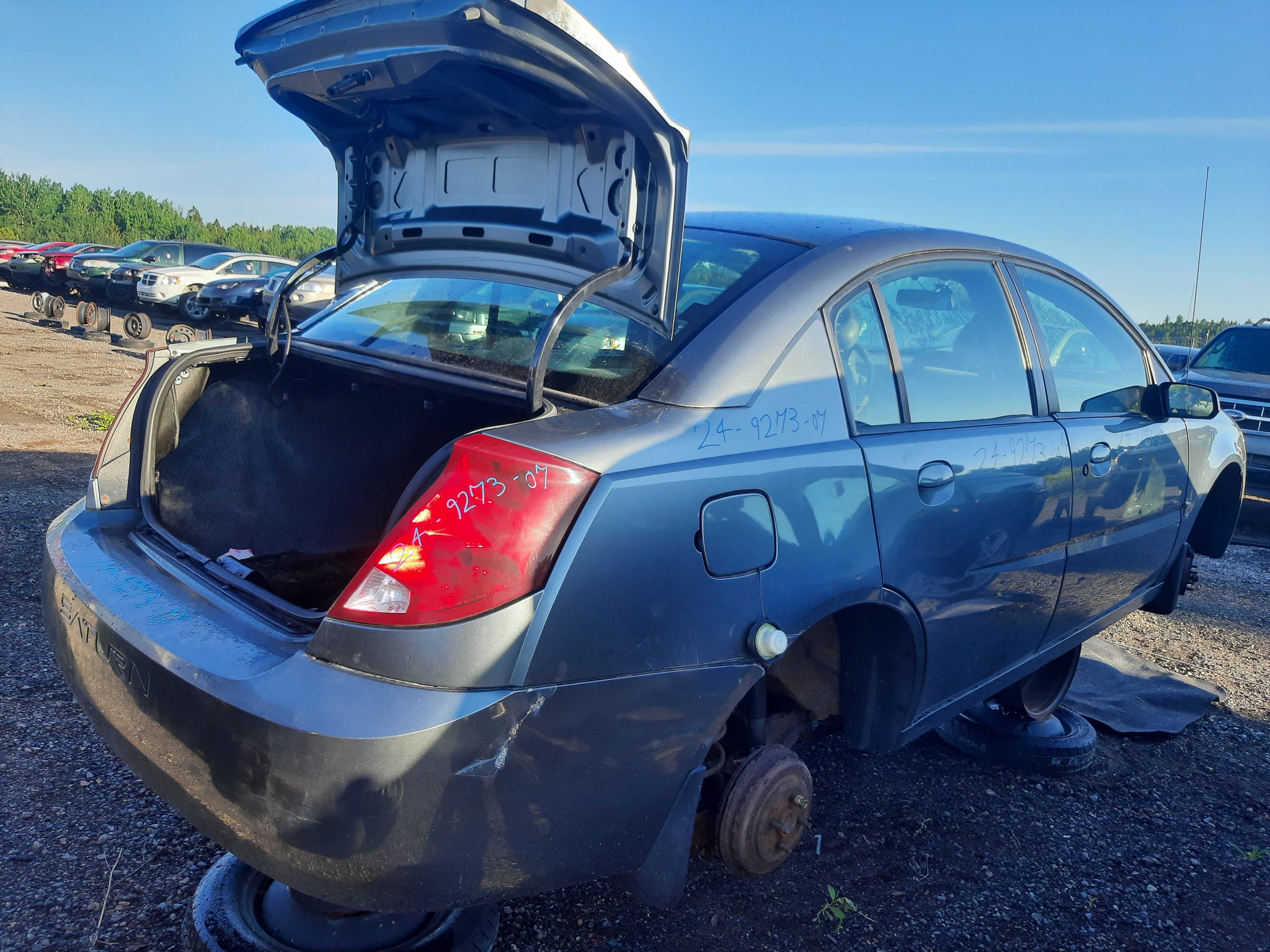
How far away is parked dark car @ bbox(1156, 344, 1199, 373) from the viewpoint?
32.6 feet

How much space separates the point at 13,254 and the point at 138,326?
41.1 ft

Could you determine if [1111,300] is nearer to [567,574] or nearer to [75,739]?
[567,574]

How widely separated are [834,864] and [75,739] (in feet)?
7.70

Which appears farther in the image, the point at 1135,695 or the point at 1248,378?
the point at 1248,378

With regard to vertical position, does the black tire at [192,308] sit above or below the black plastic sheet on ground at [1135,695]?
above

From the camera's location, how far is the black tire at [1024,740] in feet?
10.4

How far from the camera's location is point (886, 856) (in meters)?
2.62

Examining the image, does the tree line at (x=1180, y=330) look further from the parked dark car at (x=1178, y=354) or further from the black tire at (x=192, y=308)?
the black tire at (x=192, y=308)

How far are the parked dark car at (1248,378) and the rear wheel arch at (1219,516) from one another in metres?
3.31

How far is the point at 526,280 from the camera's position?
2.33 meters

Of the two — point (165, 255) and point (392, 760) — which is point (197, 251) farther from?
point (392, 760)

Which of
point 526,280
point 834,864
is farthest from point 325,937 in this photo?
point 526,280

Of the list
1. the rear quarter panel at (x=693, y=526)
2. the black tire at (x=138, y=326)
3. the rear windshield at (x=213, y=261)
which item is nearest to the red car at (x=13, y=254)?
the rear windshield at (x=213, y=261)

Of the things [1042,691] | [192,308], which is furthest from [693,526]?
[192,308]
